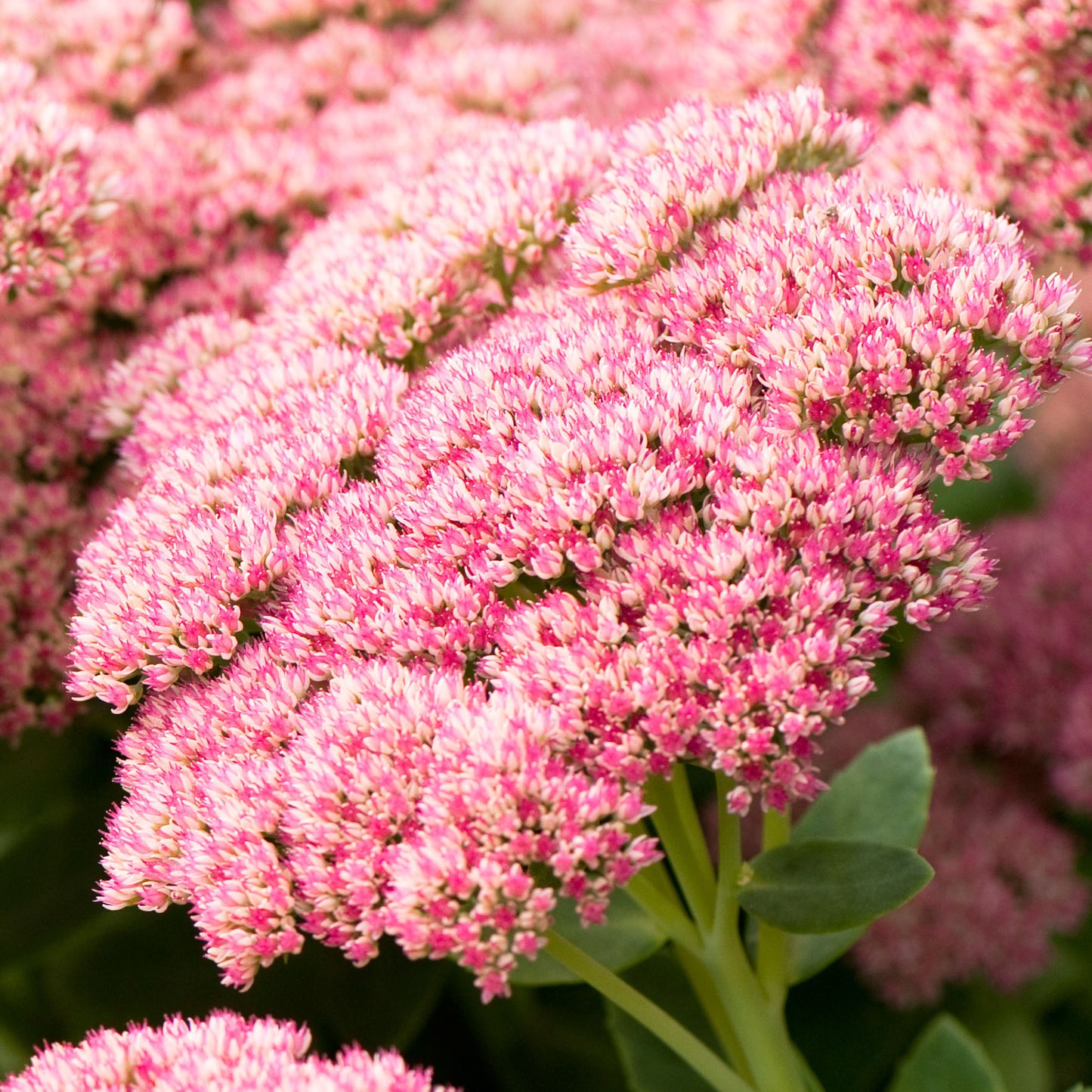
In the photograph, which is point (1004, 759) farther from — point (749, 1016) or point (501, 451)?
point (501, 451)

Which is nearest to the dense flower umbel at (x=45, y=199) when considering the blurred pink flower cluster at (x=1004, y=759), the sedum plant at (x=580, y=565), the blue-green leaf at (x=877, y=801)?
the sedum plant at (x=580, y=565)

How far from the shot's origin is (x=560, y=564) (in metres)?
1.25

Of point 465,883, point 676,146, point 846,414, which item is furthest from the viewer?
point 676,146

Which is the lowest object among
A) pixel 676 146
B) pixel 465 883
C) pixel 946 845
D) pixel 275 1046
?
pixel 946 845

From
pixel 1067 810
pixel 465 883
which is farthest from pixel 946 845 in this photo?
pixel 465 883

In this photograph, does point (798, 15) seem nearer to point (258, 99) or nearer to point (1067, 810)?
point (258, 99)

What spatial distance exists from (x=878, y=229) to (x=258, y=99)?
1.25 metres

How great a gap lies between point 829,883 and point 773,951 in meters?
0.19

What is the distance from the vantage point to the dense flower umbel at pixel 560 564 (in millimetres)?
1158

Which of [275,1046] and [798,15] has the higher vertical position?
[798,15]

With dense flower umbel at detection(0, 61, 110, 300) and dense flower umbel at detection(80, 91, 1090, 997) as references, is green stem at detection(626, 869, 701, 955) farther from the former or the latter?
dense flower umbel at detection(0, 61, 110, 300)

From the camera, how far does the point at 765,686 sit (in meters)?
1.15

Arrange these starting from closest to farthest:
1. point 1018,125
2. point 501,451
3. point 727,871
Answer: point 501,451 → point 727,871 → point 1018,125

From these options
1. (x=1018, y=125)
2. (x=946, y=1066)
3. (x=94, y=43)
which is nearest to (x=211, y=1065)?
(x=946, y=1066)
